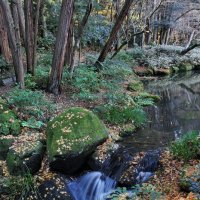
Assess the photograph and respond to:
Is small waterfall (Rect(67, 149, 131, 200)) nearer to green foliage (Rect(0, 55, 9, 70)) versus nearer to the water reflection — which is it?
the water reflection

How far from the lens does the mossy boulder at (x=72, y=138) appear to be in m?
A: 6.63

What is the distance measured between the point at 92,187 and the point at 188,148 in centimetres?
221

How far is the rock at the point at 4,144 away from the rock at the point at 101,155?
1884mm

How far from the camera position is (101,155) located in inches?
272

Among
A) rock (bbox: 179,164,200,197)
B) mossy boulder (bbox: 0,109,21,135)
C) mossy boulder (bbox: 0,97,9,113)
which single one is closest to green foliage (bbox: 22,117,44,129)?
mossy boulder (bbox: 0,109,21,135)

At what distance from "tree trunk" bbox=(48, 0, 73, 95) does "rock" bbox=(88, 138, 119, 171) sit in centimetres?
358

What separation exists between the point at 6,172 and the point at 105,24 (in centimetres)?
1849

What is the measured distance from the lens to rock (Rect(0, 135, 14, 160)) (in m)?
6.74

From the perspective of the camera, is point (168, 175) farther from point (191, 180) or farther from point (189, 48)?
point (189, 48)

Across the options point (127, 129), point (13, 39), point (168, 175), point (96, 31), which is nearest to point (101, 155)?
point (168, 175)

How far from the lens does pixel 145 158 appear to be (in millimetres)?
6766

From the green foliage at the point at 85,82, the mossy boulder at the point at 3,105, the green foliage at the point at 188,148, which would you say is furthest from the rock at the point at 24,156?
the green foliage at the point at 85,82

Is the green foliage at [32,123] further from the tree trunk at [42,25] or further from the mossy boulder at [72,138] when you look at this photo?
the tree trunk at [42,25]

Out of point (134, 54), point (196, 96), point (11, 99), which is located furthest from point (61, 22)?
point (134, 54)
